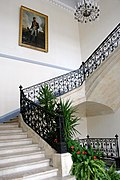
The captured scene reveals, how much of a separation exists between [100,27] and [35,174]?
26.5ft

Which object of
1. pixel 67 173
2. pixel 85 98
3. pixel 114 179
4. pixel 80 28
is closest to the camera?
pixel 67 173

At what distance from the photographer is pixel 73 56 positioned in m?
9.72

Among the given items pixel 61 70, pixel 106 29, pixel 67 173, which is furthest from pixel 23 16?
pixel 67 173

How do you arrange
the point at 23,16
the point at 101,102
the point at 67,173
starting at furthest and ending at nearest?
1. the point at 23,16
2. the point at 101,102
3. the point at 67,173

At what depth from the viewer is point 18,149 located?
3869mm

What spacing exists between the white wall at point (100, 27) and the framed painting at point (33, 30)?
8.11ft

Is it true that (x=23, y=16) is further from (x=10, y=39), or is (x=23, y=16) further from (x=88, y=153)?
(x=88, y=153)

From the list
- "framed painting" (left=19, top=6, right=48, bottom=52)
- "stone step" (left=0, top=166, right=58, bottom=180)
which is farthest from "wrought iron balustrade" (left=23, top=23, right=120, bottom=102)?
"stone step" (left=0, top=166, right=58, bottom=180)

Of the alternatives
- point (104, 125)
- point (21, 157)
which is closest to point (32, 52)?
point (104, 125)

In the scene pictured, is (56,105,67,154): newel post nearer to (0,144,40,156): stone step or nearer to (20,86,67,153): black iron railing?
(20,86,67,153): black iron railing

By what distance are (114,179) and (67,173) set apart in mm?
1057

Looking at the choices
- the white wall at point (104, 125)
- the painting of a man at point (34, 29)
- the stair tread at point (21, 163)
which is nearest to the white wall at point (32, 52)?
the painting of a man at point (34, 29)

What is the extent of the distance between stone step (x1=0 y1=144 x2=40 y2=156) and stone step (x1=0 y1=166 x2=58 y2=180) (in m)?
0.64

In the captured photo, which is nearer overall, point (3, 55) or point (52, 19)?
point (3, 55)
